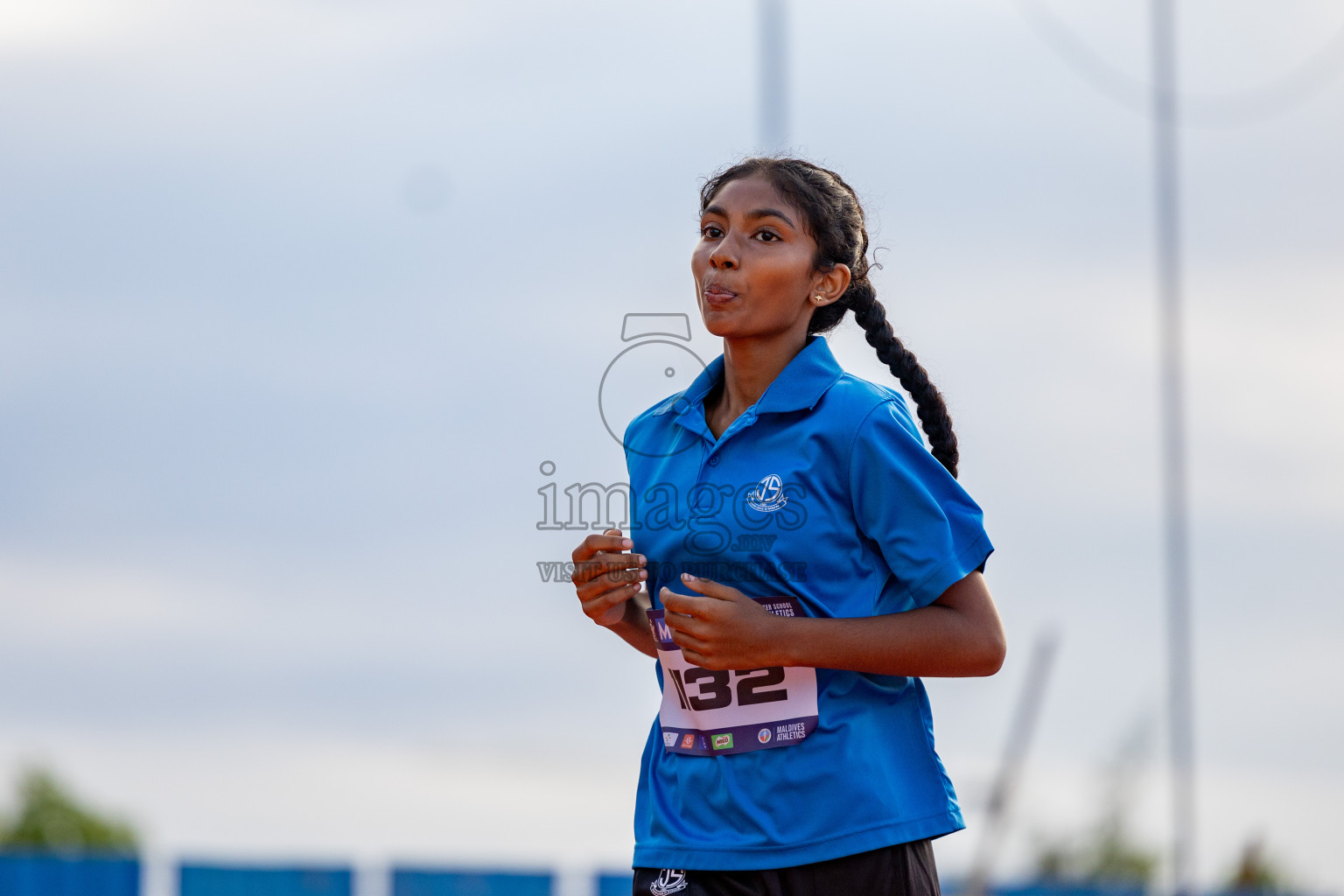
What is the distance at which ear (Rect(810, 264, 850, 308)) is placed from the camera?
2781 mm

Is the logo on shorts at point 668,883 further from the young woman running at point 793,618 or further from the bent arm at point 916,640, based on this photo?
the bent arm at point 916,640

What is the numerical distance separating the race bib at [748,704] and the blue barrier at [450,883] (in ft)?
15.5

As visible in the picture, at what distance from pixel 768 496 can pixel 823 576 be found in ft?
0.52

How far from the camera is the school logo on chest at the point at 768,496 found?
2.51m

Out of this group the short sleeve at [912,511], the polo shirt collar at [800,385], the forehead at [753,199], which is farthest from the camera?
the forehead at [753,199]

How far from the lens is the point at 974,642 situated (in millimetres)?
2449

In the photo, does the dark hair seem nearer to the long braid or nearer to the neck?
the long braid

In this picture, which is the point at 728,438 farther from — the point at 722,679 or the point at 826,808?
the point at 826,808

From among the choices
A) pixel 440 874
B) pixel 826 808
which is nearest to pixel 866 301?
pixel 826 808

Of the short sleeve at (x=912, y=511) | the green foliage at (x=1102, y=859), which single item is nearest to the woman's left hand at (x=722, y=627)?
the short sleeve at (x=912, y=511)

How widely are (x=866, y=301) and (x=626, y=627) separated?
77 centimetres

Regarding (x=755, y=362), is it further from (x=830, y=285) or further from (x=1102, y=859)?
(x=1102, y=859)

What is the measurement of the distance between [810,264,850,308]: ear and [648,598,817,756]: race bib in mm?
608

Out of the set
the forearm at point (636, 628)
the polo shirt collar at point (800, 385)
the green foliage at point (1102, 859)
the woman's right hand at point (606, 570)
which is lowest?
the green foliage at point (1102, 859)
